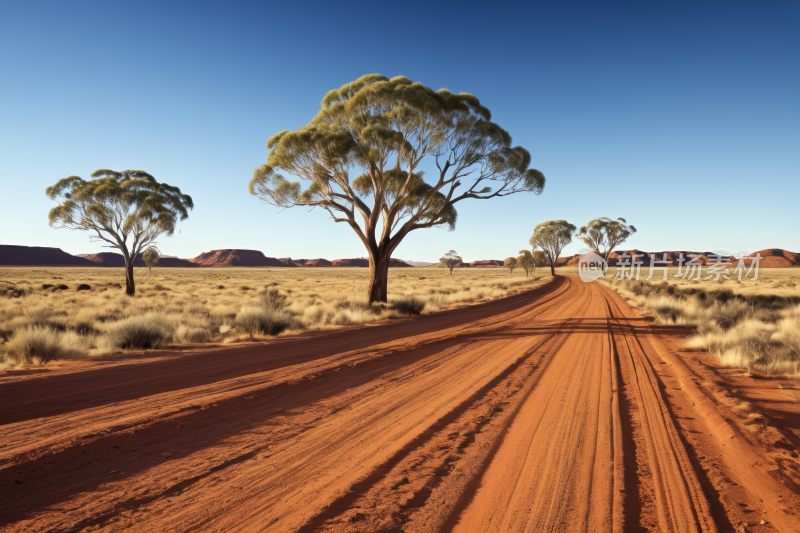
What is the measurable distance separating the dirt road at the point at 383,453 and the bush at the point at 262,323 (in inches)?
186

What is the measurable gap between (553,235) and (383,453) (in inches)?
2920

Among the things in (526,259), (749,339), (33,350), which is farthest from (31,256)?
(749,339)

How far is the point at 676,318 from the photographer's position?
14625 mm

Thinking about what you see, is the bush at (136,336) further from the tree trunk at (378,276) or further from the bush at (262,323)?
the tree trunk at (378,276)

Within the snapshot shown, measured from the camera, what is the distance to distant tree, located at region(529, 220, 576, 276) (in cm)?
7162

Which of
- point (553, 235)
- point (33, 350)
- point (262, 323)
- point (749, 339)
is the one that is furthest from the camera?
point (553, 235)

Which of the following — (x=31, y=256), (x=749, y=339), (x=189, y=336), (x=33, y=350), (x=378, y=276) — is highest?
(x=31, y=256)

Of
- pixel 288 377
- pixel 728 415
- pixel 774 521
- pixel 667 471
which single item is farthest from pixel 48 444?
pixel 728 415

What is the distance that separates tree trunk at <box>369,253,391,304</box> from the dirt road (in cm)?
1187

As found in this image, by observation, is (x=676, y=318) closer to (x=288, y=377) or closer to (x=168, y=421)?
(x=288, y=377)

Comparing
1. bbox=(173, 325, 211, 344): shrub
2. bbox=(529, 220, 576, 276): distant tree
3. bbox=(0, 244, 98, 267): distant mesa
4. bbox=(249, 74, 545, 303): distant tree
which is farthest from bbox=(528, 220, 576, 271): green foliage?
bbox=(0, 244, 98, 267): distant mesa

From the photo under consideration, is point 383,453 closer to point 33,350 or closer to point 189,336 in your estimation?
point 33,350

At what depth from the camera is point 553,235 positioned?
72.1 metres

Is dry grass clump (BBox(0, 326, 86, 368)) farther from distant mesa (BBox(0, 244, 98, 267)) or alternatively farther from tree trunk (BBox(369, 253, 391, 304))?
distant mesa (BBox(0, 244, 98, 267))
